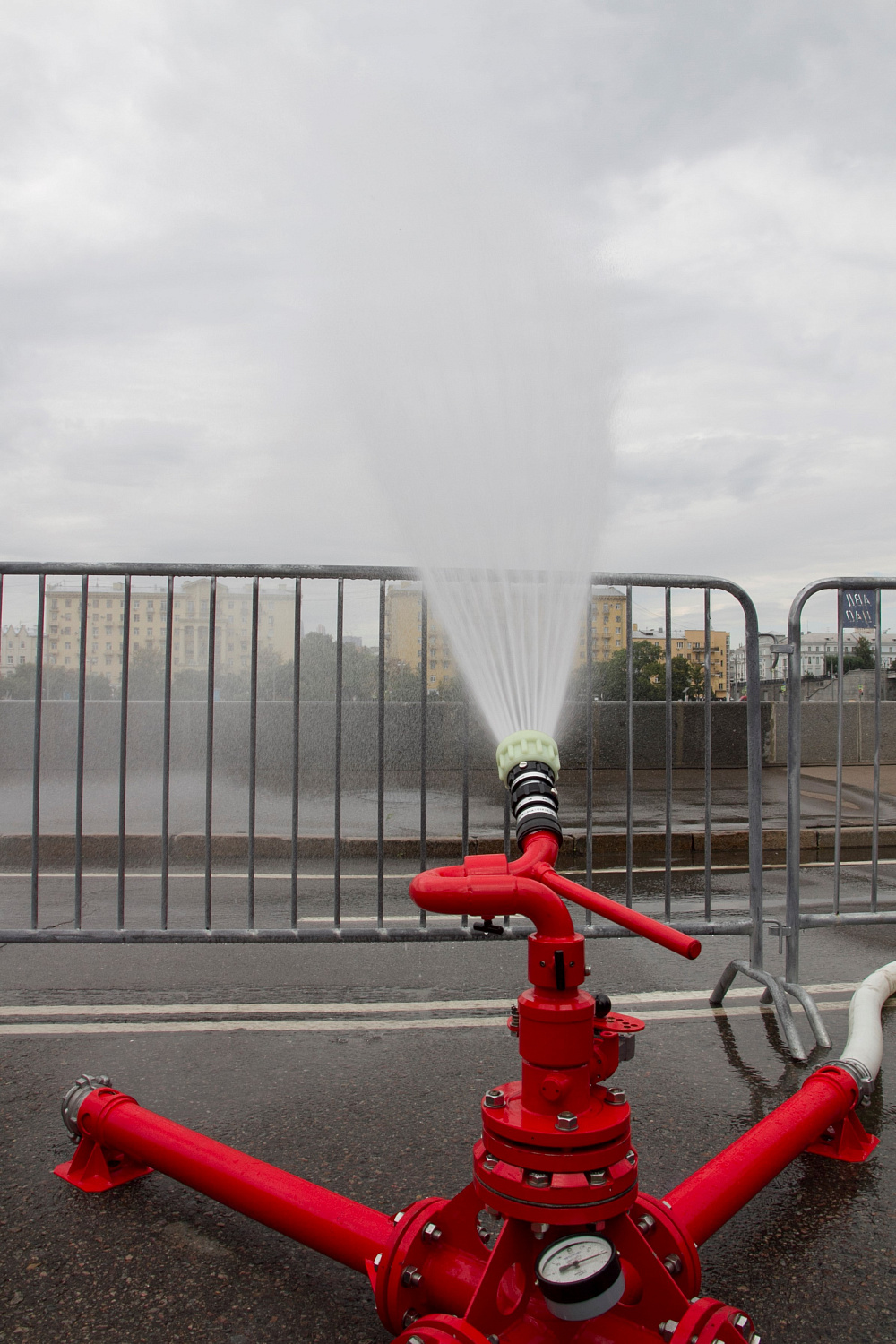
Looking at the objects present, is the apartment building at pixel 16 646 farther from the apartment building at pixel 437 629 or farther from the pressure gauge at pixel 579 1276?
the pressure gauge at pixel 579 1276

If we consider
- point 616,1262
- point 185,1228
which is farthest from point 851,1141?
point 185,1228

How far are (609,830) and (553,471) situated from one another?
640cm

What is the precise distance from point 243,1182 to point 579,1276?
2.93ft

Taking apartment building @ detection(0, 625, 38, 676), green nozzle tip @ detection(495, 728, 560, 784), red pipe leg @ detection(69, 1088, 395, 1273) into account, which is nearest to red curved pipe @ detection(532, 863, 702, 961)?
green nozzle tip @ detection(495, 728, 560, 784)

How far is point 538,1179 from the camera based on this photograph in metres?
1.46

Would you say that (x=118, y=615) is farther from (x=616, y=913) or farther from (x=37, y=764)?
(x=616, y=913)

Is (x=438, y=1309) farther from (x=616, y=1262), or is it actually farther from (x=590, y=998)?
(x=590, y=998)

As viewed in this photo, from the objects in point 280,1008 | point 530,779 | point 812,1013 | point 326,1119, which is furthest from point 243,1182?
point 812,1013

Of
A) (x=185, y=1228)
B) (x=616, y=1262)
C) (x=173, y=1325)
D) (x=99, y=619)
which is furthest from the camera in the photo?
(x=99, y=619)

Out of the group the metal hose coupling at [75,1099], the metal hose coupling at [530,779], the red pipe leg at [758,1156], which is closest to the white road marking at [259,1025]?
the metal hose coupling at [75,1099]

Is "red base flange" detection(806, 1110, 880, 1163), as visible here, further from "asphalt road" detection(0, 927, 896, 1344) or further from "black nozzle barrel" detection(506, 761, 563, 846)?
"black nozzle barrel" detection(506, 761, 563, 846)

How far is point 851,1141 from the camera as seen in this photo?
249cm

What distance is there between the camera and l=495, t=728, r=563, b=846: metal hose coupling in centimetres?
183

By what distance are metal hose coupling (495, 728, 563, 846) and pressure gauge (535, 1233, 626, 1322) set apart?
705 millimetres
